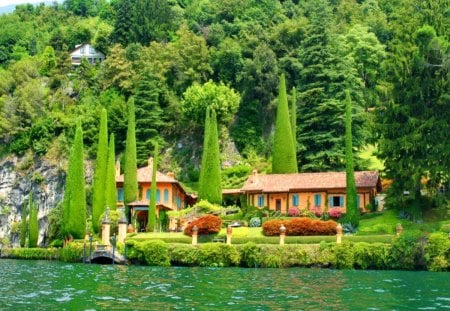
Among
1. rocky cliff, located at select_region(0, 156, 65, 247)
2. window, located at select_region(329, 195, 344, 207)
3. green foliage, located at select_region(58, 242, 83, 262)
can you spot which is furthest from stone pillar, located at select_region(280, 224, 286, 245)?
rocky cliff, located at select_region(0, 156, 65, 247)

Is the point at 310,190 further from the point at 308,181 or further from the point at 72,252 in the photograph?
the point at 72,252

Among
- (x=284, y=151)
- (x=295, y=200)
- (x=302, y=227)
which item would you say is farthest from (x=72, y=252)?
(x=284, y=151)

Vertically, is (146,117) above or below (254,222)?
above

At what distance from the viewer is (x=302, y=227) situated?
1954 inches

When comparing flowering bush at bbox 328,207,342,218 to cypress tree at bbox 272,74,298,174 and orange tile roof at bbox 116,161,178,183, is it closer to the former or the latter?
cypress tree at bbox 272,74,298,174

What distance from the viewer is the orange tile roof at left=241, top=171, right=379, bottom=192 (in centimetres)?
5916

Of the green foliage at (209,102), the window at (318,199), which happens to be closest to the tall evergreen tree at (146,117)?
the green foliage at (209,102)

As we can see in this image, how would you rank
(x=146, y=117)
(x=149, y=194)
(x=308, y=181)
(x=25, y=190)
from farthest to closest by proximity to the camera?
(x=25, y=190)
(x=146, y=117)
(x=149, y=194)
(x=308, y=181)

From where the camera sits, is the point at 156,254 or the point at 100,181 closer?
the point at 156,254

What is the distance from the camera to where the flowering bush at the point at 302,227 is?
49.2 metres

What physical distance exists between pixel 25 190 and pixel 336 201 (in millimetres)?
36000

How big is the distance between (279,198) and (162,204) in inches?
479

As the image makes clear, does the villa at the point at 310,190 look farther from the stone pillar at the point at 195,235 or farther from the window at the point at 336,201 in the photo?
the stone pillar at the point at 195,235

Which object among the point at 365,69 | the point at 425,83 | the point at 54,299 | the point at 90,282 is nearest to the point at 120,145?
the point at 365,69
